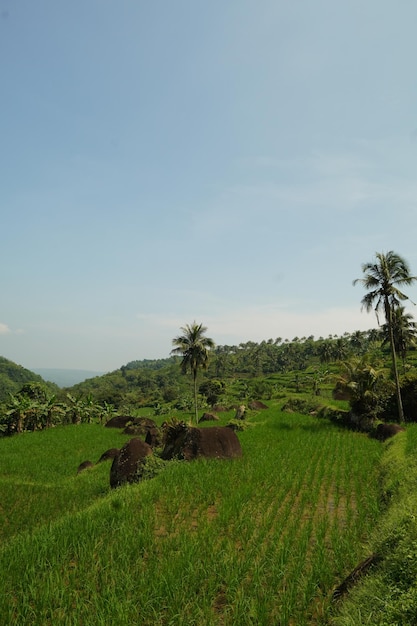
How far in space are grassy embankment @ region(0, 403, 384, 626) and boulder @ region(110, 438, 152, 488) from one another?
975 millimetres

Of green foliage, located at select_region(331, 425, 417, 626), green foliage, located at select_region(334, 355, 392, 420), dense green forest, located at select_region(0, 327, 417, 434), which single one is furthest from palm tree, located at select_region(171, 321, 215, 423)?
green foliage, located at select_region(331, 425, 417, 626)

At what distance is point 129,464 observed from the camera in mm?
15828

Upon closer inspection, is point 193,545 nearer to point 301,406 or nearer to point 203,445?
point 203,445

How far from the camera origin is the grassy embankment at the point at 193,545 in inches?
235

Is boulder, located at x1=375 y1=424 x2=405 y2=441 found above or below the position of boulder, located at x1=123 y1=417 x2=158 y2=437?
above

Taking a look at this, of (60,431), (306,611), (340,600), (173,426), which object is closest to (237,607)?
(306,611)

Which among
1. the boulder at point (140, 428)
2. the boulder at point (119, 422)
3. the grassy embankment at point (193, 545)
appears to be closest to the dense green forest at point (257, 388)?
the boulder at point (119, 422)

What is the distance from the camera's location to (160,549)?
26.2 ft

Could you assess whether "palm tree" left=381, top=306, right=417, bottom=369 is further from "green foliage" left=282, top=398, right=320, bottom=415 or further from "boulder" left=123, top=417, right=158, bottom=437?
"boulder" left=123, top=417, right=158, bottom=437

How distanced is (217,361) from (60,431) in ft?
401

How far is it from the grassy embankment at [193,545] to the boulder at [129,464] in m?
0.98

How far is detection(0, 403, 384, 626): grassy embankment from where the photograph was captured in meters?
5.96

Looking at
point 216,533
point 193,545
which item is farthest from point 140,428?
point 193,545

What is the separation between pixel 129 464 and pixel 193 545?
28.5ft
